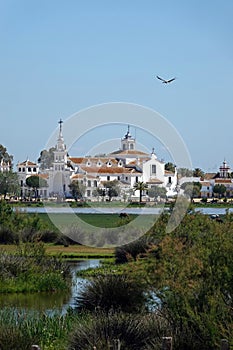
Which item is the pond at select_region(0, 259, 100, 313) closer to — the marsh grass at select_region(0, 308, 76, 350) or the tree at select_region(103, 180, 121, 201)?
the marsh grass at select_region(0, 308, 76, 350)

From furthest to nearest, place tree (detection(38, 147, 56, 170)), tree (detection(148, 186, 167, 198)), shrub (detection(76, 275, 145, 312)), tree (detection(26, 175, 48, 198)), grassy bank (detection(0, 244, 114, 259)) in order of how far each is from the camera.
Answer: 1. tree (detection(38, 147, 56, 170))
2. tree (detection(26, 175, 48, 198))
3. tree (detection(148, 186, 167, 198))
4. grassy bank (detection(0, 244, 114, 259))
5. shrub (detection(76, 275, 145, 312))

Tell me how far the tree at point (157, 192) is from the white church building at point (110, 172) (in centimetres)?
132

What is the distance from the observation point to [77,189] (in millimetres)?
114062

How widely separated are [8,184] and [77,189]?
25.9 m

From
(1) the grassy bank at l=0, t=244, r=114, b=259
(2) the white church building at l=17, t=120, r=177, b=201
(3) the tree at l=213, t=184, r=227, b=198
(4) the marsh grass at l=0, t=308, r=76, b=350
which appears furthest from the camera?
(3) the tree at l=213, t=184, r=227, b=198

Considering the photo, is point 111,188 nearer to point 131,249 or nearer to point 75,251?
point 75,251

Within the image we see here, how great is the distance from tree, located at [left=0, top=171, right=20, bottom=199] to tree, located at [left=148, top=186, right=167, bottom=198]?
25.8 meters

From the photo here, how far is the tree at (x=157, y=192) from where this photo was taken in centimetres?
11569

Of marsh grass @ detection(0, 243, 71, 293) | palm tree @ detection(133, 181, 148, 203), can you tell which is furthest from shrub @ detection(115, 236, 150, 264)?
palm tree @ detection(133, 181, 148, 203)

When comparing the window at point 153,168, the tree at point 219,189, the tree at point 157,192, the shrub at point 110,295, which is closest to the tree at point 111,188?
the tree at point 157,192

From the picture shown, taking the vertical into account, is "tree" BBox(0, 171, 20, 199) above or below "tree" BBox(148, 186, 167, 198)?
above

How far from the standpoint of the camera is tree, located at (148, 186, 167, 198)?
380 ft

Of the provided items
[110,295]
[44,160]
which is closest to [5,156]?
[44,160]

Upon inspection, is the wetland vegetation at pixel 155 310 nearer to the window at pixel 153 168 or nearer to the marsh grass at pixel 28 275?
the marsh grass at pixel 28 275
